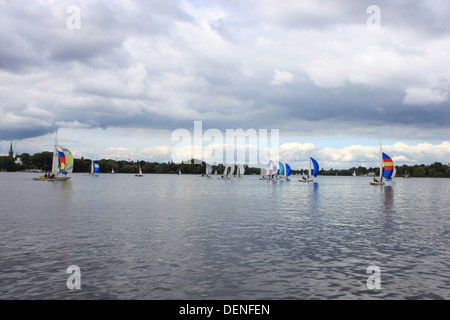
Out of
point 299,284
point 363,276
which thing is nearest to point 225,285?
point 299,284

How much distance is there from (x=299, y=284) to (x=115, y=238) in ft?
52.0

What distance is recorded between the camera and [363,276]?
59.0 feet

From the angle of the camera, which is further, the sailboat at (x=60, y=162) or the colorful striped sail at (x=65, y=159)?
the colorful striped sail at (x=65, y=159)

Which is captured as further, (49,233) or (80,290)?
(49,233)
